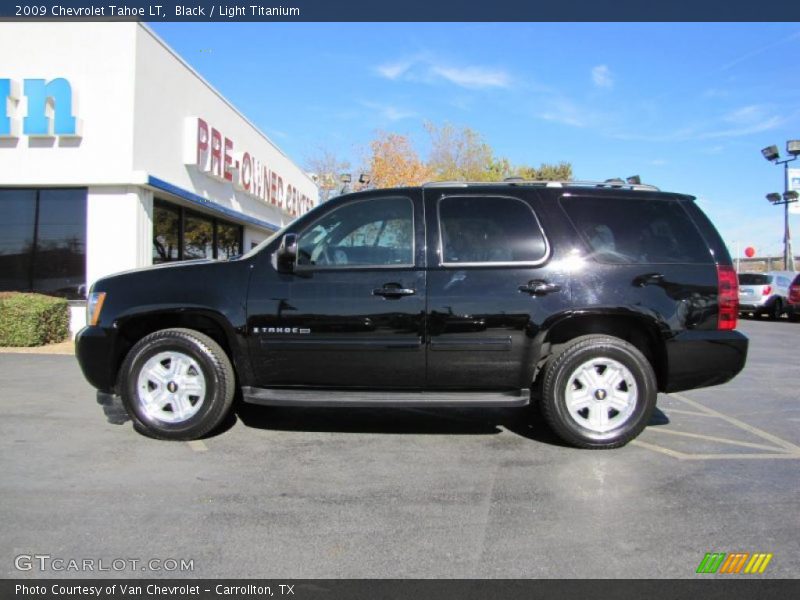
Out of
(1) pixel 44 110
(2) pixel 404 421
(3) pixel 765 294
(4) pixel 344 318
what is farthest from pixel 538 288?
(3) pixel 765 294

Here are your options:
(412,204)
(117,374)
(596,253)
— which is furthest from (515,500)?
(117,374)

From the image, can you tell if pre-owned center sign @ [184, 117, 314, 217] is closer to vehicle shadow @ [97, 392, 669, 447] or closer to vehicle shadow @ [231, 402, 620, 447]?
vehicle shadow @ [97, 392, 669, 447]

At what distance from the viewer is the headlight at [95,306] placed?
4.75 m

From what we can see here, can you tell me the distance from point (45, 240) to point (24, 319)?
80.8 inches

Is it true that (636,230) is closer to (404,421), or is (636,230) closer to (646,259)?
(646,259)

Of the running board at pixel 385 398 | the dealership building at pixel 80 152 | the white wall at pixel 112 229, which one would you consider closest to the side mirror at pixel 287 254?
the running board at pixel 385 398

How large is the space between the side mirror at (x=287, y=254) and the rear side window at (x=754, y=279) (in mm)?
18997

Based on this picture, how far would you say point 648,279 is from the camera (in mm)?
4613

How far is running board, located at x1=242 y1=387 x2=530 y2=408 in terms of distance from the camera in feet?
14.8

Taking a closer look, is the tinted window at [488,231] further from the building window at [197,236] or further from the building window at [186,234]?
the building window at [197,236]

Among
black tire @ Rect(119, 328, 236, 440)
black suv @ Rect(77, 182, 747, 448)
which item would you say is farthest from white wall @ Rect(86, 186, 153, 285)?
black tire @ Rect(119, 328, 236, 440)

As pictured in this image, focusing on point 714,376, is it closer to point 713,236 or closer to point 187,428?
point 713,236

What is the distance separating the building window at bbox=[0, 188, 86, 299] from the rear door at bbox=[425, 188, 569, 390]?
9.18 m
